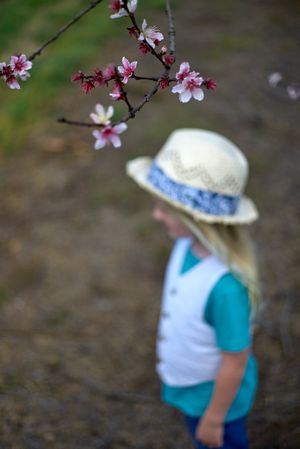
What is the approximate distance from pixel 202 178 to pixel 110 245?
2.05 meters

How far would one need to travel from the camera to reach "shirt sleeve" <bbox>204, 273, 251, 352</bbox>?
1913mm

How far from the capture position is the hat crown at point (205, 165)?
195 centimetres

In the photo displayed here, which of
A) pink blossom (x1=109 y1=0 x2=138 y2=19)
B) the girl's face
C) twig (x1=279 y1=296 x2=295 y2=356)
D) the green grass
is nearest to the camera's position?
pink blossom (x1=109 y1=0 x2=138 y2=19)

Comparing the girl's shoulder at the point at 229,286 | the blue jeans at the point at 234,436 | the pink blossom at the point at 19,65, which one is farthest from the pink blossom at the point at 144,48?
the blue jeans at the point at 234,436

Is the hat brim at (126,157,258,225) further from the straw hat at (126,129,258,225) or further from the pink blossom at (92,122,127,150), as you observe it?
the pink blossom at (92,122,127,150)

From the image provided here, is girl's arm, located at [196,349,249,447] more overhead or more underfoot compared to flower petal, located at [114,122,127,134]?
more underfoot

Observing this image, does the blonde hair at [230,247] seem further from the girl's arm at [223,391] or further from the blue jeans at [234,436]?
the blue jeans at [234,436]

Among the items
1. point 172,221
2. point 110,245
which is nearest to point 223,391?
point 172,221

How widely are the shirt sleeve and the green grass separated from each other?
11.3 ft

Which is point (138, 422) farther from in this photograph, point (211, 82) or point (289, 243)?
point (211, 82)

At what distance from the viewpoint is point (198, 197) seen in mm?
1966

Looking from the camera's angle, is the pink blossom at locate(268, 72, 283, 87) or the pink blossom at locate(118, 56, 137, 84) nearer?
the pink blossom at locate(118, 56, 137, 84)

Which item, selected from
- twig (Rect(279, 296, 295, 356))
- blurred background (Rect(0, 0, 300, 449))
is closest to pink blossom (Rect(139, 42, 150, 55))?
blurred background (Rect(0, 0, 300, 449))

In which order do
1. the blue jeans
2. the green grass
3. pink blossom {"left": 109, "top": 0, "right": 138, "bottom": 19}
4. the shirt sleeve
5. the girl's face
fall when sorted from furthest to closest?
1. the green grass
2. the blue jeans
3. the girl's face
4. the shirt sleeve
5. pink blossom {"left": 109, "top": 0, "right": 138, "bottom": 19}
